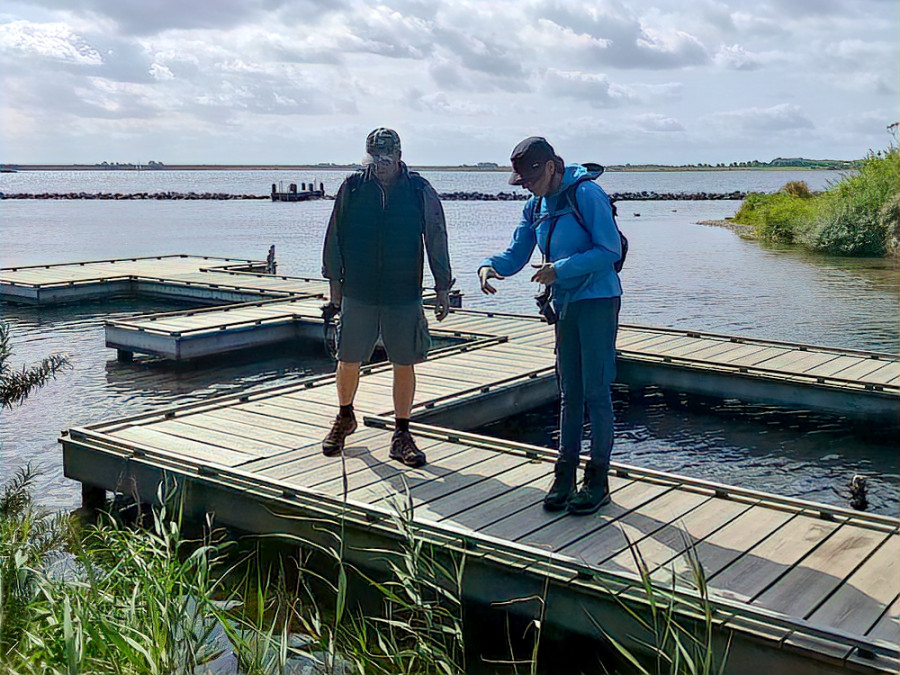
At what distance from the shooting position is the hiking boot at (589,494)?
500 cm

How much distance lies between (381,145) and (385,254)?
2.09 ft

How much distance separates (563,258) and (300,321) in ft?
28.8

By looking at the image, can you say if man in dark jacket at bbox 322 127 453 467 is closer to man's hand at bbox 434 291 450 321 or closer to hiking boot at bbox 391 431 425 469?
man's hand at bbox 434 291 450 321

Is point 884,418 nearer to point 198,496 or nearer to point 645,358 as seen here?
point 645,358

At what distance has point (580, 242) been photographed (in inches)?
180

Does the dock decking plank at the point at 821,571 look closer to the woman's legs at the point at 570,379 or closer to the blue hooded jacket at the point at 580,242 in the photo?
the woman's legs at the point at 570,379

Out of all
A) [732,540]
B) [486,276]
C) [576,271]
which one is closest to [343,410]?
[486,276]

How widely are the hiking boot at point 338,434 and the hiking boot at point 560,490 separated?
5.23ft

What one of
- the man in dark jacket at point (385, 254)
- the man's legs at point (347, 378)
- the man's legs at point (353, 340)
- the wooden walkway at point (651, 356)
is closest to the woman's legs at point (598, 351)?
the man in dark jacket at point (385, 254)

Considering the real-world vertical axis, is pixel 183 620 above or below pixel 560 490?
above

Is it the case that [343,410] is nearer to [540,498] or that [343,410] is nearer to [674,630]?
[540,498]

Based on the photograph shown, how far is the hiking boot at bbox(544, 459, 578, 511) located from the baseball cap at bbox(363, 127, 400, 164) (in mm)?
2063

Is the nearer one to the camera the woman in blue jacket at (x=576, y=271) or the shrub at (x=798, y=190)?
the woman in blue jacket at (x=576, y=271)

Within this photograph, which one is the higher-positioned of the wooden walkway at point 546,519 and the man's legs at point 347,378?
the man's legs at point 347,378
